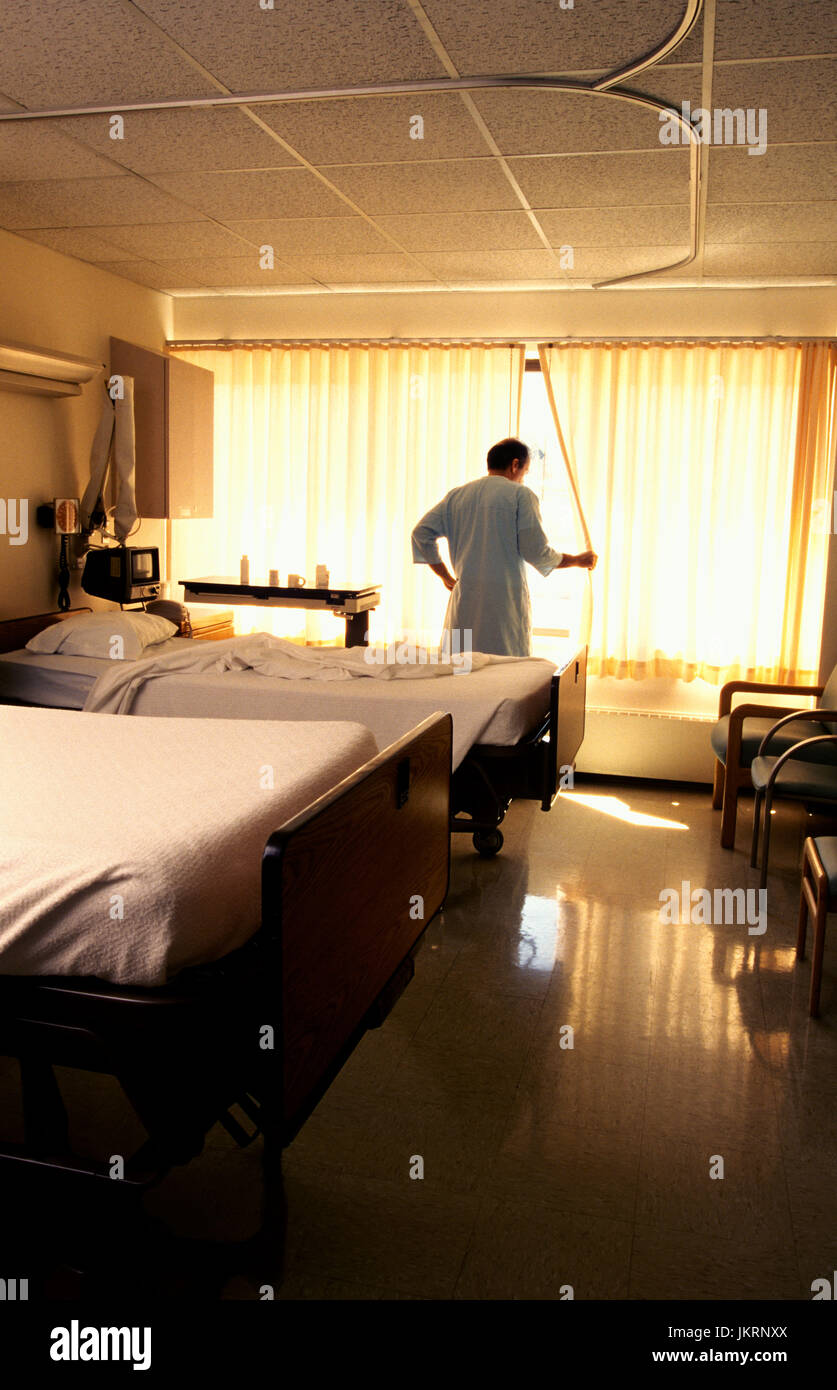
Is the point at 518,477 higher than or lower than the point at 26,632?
higher

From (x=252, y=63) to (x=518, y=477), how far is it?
236cm

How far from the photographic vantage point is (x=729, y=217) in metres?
3.84

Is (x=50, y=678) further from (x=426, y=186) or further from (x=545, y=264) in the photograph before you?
(x=545, y=264)

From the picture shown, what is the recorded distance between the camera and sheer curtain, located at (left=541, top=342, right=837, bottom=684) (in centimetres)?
503

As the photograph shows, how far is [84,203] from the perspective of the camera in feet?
12.8

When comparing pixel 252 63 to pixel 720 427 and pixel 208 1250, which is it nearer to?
pixel 208 1250

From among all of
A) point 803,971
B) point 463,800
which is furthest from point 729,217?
point 803,971

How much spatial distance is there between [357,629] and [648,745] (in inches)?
64.8

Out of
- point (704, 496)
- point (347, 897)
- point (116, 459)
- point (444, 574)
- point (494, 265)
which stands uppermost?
point (494, 265)

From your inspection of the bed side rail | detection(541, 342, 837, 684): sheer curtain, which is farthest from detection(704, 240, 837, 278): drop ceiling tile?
the bed side rail

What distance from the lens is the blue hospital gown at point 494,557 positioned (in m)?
4.65

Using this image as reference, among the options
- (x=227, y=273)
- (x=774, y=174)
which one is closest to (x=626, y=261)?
(x=774, y=174)

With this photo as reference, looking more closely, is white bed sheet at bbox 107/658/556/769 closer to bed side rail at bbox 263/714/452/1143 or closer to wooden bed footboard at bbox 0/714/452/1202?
bed side rail at bbox 263/714/452/1143

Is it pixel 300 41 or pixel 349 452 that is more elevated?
pixel 300 41
